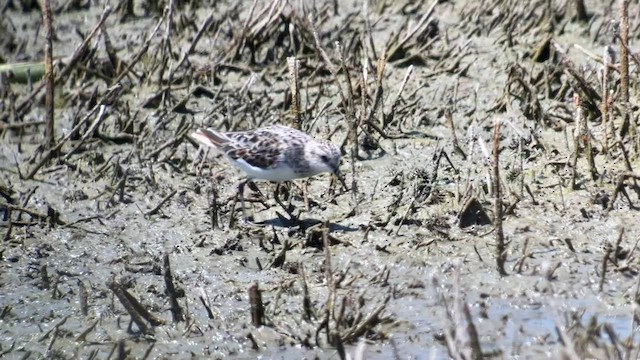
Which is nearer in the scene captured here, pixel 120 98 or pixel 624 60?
pixel 624 60

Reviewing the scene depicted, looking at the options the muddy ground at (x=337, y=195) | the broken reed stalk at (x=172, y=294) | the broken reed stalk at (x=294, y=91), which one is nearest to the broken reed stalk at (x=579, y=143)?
the muddy ground at (x=337, y=195)

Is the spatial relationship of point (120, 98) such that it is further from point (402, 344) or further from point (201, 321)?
point (402, 344)

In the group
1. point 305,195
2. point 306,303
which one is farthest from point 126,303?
point 305,195

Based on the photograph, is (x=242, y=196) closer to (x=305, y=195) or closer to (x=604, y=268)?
(x=305, y=195)

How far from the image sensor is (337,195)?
854cm

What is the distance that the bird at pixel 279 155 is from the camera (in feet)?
26.6

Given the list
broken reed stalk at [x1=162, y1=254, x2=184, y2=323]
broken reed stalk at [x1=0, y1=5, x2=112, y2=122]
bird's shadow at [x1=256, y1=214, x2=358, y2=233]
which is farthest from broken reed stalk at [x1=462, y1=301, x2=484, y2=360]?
broken reed stalk at [x1=0, y1=5, x2=112, y2=122]

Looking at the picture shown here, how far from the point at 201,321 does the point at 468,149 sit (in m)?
3.03

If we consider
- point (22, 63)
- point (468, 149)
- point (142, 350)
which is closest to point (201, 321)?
point (142, 350)

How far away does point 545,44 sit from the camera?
10.2 meters

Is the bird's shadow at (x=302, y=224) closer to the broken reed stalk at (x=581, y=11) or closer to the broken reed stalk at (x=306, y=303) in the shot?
the broken reed stalk at (x=306, y=303)

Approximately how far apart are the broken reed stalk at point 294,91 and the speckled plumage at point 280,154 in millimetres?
285

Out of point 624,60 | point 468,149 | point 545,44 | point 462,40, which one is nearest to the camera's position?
point 624,60

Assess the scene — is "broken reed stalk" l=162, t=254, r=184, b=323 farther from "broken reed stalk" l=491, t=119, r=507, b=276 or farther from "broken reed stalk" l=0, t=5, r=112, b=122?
"broken reed stalk" l=0, t=5, r=112, b=122
